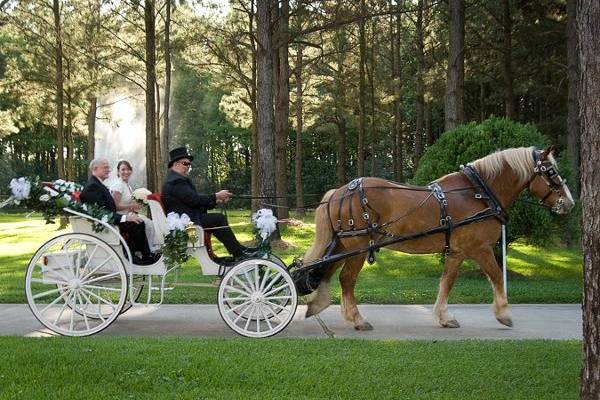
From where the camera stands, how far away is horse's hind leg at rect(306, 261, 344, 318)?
6.75m

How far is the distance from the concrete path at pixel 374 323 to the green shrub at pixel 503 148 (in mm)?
1981

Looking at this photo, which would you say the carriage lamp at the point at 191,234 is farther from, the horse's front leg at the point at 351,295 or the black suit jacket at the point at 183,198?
the horse's front leg at the point at 351,295

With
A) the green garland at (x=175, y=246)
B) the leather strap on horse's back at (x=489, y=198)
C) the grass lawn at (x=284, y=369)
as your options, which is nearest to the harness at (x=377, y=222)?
the leather strap on horse's back at (x=489, y=198)

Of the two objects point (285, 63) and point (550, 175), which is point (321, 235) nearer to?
point (550, 175)

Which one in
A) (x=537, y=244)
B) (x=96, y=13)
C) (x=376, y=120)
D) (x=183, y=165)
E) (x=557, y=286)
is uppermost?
(x=96, y=13)

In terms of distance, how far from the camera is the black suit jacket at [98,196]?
6750mm

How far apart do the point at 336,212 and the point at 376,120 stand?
23709 millimetres

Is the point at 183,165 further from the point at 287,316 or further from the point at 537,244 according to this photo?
the point at 537,244

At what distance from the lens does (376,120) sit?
2984 centimetres

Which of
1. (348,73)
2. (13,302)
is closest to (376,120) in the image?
(348,73)

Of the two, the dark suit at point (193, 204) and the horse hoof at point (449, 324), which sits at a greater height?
the dark suit at point (193, 204)

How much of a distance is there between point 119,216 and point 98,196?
34cm

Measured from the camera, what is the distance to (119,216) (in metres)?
6.74

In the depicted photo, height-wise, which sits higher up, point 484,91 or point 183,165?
point 484,91
